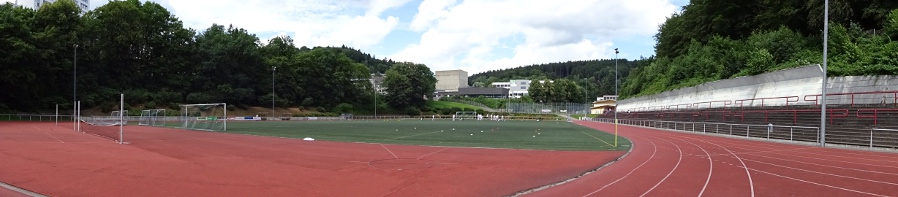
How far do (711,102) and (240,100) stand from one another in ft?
222

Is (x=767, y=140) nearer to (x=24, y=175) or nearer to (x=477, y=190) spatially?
(x=477, y=190)

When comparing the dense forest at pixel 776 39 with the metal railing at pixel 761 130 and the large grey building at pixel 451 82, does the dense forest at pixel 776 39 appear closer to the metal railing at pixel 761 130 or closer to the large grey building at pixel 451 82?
the metal railing at pixel 761 130

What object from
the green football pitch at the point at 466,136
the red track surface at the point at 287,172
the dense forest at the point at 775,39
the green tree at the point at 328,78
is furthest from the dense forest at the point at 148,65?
the dense forest at the point at 775,39

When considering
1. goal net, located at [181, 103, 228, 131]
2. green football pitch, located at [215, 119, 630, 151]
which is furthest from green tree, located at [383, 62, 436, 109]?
green football pitch, located at [215, 119, 630, 151]

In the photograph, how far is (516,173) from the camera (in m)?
12.2

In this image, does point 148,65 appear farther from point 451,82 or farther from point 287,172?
point 451,82

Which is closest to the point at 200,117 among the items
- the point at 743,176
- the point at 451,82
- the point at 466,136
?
the point at 466,136

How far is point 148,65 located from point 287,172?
73748 millimetres

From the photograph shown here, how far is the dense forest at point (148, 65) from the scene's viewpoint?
54031mm

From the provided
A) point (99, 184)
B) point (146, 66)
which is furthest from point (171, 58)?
point (99, 184)

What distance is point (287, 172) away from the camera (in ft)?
38.7

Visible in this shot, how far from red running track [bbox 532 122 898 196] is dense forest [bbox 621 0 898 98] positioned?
13100mm

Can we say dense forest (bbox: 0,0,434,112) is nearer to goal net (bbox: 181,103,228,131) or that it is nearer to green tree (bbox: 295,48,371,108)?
green tree (bbox: 295,48,371,108)

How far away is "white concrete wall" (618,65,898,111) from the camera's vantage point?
24.2 metres
